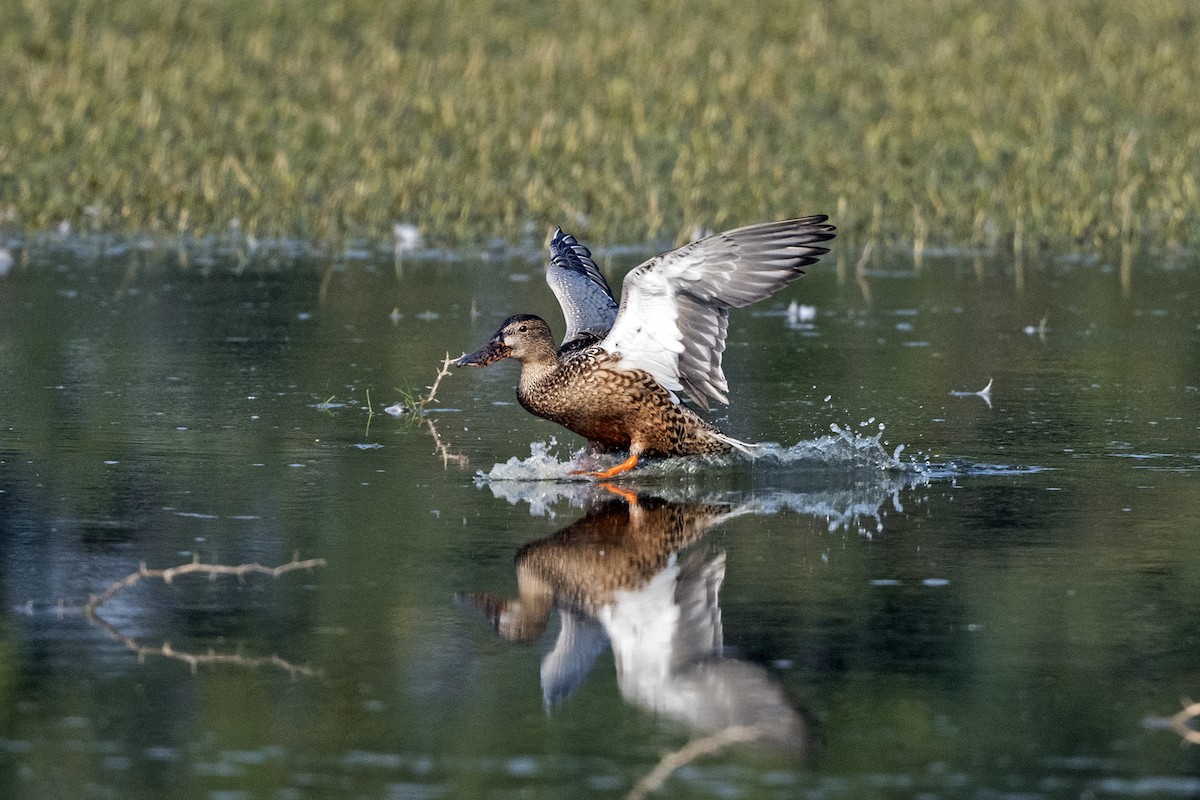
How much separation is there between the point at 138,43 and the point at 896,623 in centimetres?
1598

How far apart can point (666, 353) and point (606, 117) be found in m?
10.0

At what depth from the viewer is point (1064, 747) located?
16.1 ft

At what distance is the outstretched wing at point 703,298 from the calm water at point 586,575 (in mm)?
383

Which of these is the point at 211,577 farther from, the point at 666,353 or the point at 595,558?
the point at 666,353

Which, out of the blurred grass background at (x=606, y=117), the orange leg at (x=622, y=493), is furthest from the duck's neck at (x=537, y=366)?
the blurred grass background at (x=606, y=117)

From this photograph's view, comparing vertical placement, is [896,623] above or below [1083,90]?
below

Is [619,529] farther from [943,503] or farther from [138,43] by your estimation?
[138,43]

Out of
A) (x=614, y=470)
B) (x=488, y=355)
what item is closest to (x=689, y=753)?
(x=614, y=470)

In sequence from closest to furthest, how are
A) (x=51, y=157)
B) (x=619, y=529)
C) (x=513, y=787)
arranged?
(x=513, y=787) < (x=619, y=529) < (x=51, y=157)

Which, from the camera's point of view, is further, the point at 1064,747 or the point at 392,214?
the point at 392,214

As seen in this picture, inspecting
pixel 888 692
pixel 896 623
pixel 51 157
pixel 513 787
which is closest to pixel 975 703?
pixel 888 692

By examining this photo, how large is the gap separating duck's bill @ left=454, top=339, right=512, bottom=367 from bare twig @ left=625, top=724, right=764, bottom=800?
3.91 metres

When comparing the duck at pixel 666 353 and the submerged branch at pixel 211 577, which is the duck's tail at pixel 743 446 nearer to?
the duck at pixel 666 353

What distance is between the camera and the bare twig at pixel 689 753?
15.1 feet
